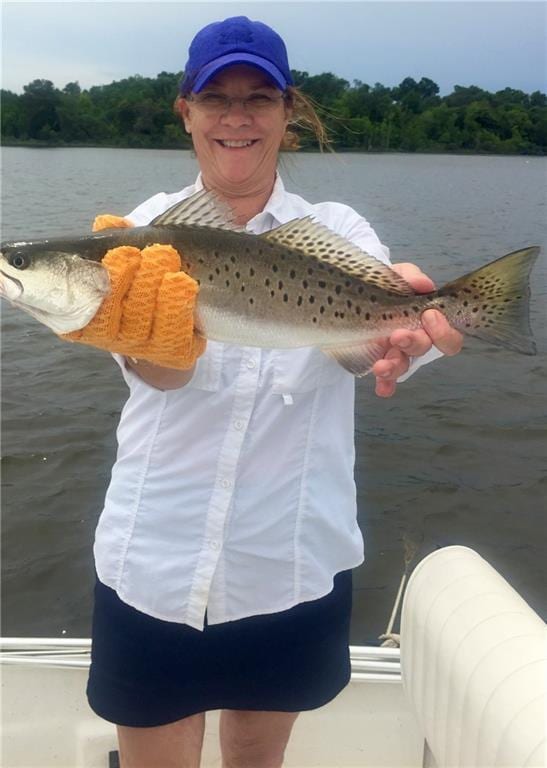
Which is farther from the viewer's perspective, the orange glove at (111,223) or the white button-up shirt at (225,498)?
the orange glove at (111,223)

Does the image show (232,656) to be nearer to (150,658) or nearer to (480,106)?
(150,658)

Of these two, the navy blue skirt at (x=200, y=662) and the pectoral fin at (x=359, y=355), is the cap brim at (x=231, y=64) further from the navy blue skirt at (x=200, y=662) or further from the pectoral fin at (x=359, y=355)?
the navy blue skirt at (x=200, y=662)

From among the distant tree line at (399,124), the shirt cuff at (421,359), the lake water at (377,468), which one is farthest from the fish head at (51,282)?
the distant tree line at (399,124)

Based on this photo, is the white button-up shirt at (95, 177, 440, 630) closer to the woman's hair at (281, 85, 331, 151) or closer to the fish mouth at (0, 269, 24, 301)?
the fish mouth at (0, 269, 24, 301)

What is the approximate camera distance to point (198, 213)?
266 centimetres

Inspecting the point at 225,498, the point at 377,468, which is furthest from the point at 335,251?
the point at 377,468

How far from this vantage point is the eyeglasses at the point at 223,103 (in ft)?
8.87

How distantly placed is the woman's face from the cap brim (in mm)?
24

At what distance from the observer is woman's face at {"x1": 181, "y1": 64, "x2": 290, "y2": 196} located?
8.77 ft

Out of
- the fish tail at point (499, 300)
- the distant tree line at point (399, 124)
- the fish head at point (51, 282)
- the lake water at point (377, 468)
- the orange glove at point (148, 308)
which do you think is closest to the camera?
the orange glove at point (148, 308)

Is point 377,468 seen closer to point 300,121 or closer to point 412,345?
point 300,121

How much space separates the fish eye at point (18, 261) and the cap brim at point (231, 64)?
840 mm

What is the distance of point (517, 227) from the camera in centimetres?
2459

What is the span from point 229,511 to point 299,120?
5.34ft
